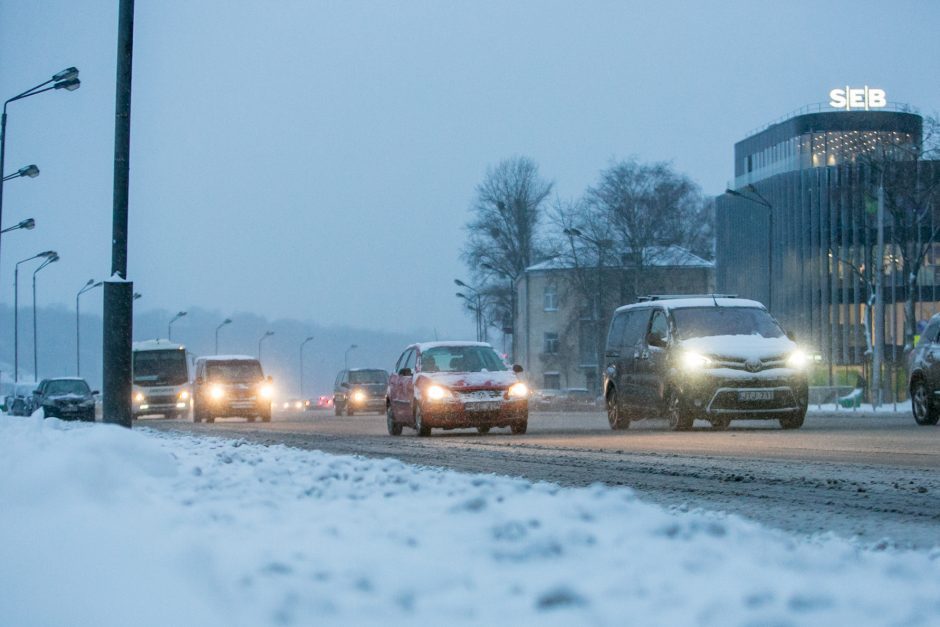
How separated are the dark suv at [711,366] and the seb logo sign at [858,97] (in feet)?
224

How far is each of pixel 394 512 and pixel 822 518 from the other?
8.08 ft

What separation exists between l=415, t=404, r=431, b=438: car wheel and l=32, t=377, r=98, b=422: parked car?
24949mm

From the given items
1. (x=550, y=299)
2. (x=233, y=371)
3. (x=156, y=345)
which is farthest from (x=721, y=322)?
(x=550, y=299)

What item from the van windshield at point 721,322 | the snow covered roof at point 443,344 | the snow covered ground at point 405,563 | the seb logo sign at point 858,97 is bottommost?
the snow covered ground at point 405,563

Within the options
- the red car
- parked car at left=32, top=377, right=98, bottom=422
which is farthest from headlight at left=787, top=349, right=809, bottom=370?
parked car at left=32, top=377, right=98, bottom=422

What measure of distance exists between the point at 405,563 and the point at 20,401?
1957 inches

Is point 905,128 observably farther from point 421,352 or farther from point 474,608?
point 474,608

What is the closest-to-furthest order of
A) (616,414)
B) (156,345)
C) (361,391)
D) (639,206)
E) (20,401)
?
(616,414), (361,391), (156,345), (20,401), (639,206)

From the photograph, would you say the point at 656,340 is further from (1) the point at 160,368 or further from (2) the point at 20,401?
(2) the point at 20,401

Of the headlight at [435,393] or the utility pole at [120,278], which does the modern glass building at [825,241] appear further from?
the utility pole at [120,278]

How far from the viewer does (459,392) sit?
798 inches

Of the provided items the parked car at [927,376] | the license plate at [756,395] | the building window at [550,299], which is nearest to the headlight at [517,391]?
the license plate at [756,395]

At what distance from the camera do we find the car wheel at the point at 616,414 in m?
22.0

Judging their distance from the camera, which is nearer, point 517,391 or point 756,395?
point 756,395
